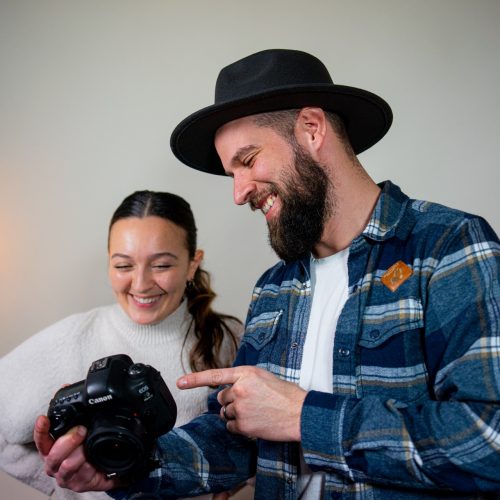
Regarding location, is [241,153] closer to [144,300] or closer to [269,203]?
[269,203]

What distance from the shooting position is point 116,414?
89cm

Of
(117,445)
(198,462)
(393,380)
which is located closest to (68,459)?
(117,445)

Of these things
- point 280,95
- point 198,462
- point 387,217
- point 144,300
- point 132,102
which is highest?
point 132,102

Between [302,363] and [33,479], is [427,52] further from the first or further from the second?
[33,479]

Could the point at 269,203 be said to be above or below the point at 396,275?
above

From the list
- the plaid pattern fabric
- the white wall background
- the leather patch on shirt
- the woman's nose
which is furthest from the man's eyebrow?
the white wall background

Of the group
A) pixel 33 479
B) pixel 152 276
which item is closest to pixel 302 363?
pixel 152 276

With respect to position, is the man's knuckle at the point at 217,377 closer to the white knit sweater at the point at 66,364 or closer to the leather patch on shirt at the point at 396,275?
the leather patch on shirt at the point at 396,275

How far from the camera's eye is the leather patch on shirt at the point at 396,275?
3.06 feet

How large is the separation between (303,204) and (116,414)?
20.6 inches

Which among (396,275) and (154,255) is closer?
(396,275)

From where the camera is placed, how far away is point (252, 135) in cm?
109

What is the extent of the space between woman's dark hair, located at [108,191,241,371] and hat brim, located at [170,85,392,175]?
28 cm

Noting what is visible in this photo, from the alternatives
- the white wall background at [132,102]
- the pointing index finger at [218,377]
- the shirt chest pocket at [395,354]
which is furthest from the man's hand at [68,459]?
the white wall background at [132,102]
